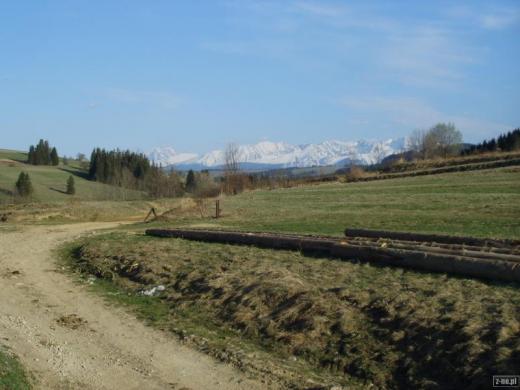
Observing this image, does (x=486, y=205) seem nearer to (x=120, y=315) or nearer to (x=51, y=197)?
(x=120, y=315)

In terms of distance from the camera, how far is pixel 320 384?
833 cm

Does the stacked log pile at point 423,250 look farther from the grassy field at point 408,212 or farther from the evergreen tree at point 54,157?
the evergreen tree at point 54,157

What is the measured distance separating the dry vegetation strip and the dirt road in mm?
859

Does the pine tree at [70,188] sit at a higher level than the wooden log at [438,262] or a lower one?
higher

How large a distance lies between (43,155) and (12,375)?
156 m

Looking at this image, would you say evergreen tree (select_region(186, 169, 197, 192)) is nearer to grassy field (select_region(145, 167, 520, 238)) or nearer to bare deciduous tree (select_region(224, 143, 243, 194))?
bare deciduous tree (select_region(224, 143, 243, 194))

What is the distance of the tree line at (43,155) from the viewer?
153 metres

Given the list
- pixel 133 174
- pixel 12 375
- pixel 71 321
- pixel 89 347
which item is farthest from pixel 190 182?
pixel 12 375

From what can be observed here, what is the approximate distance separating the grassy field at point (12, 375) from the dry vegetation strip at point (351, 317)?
3314mm

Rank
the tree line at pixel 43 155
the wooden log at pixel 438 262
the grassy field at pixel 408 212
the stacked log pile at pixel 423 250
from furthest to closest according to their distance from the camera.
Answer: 1. the tree line at pixel 43 155
2. the grassy field at pixel 408 212
3. the stacked log pile at pixel 423 250
4. the wooden log at pixel 438 262

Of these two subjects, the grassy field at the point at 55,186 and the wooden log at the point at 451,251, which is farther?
the grassy field at the point at 55,186

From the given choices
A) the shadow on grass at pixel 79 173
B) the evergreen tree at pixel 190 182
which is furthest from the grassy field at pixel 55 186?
the evergreen tree at pixel 190 182

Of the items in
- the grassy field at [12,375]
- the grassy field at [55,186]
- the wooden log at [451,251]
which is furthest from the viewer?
the grassy field at [55,186]

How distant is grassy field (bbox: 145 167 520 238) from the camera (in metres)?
22.4
